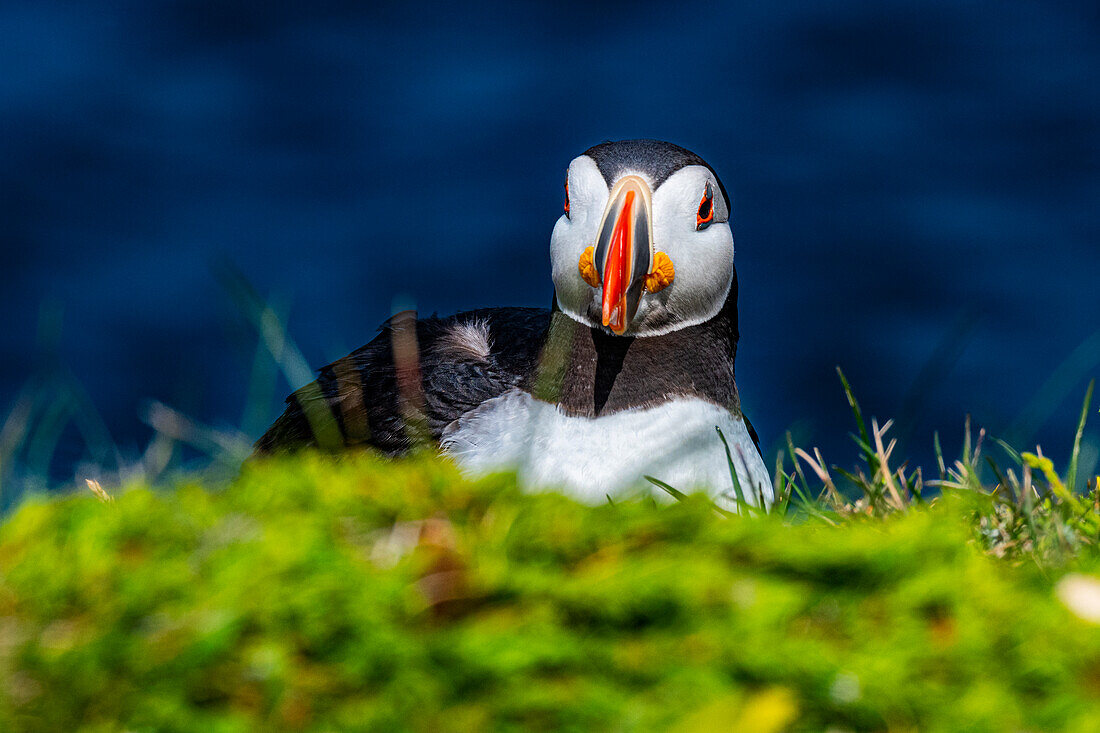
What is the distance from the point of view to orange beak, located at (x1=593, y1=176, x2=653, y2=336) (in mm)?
3432

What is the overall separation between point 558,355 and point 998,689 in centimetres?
251

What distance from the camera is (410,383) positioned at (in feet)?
13.3

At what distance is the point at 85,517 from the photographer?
176 cm

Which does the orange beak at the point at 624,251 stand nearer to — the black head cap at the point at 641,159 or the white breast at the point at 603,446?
the black head cap at the point at 641,159

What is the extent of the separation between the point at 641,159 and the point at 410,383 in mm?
1137

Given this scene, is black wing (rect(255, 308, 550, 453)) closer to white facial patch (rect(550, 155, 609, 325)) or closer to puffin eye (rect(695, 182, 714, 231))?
white facial patch (rect(550, 155, 609, 325))

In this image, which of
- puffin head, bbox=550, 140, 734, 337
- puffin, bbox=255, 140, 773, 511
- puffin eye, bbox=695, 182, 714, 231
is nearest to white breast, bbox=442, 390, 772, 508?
puffin, bbox=255, 140, 773, 511

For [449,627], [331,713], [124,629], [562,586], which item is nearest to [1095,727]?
[562,586]

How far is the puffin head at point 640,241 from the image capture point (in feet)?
11.5

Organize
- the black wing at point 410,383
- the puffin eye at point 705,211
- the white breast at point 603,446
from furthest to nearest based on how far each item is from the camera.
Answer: the black wing at point 410,383
the puffin eye at point 705,211
the white breast at point 603,446

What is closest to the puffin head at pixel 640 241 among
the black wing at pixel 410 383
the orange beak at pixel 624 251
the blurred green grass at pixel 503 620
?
the orange beak at pixel 624 251

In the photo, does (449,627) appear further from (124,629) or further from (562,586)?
(124,629)

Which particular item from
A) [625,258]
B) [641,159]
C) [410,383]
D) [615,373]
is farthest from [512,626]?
[410,383]

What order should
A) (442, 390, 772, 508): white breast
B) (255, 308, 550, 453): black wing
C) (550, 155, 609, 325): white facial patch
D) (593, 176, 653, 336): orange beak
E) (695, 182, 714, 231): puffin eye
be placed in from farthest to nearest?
1. (255, 308, 550, 453): black wing
2. (695, 182, 714, 231): puffin eye
3. (550, 155, 609, 325): white facial patch
4. (442, 390, 772, 508): white breast
5. (593, 176, 653, 336): orange beak
